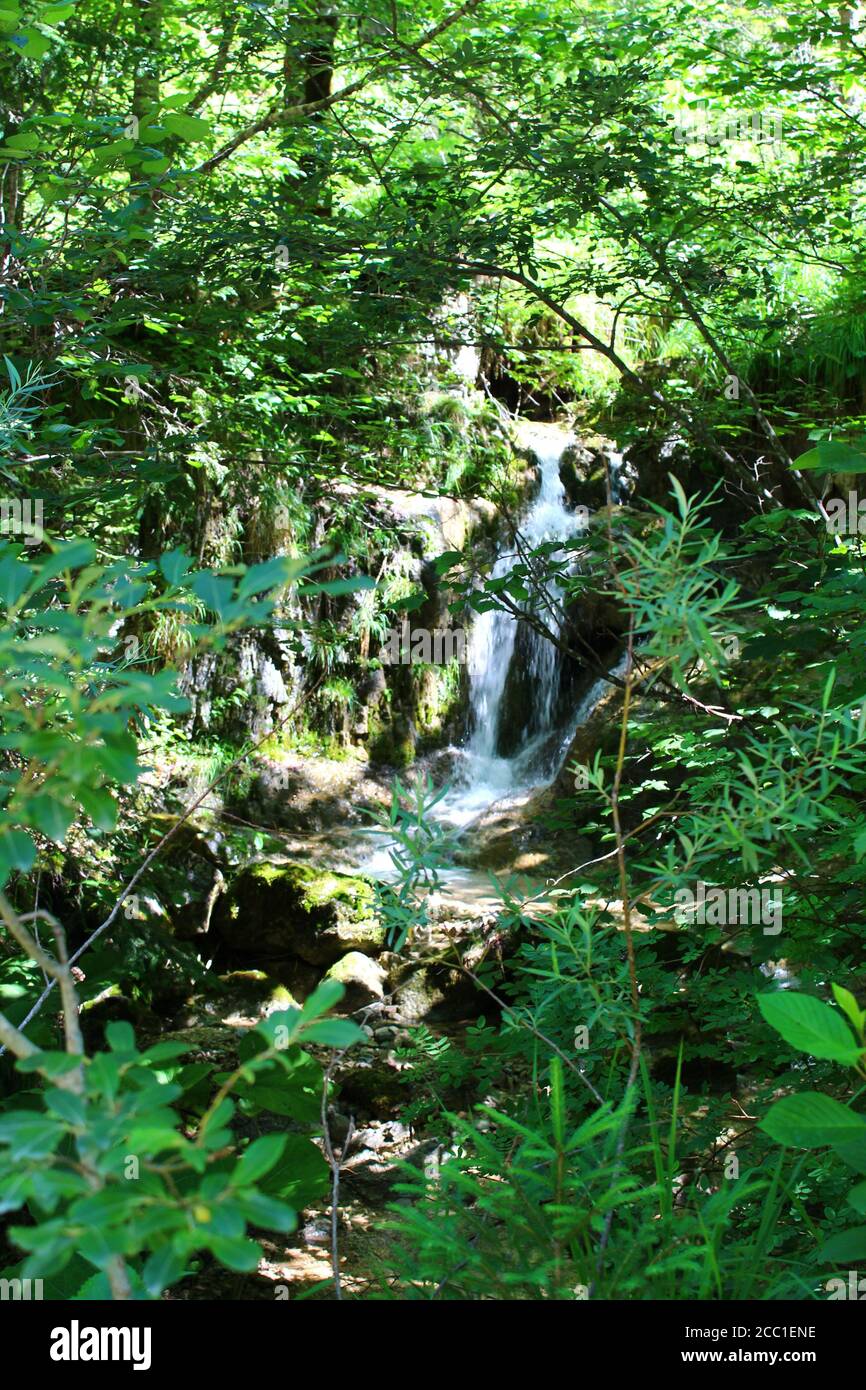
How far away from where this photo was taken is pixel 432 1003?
6297mm

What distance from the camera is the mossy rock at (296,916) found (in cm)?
684

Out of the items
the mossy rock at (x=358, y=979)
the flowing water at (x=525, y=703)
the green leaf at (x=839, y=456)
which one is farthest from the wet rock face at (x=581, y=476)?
the green leaf at (x=839, y=456)

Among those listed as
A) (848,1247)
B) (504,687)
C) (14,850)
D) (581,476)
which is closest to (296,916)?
(504,687)

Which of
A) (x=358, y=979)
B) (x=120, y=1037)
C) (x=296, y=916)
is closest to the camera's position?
(x=120, y=1037)

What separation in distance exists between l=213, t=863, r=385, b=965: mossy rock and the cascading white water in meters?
2.30

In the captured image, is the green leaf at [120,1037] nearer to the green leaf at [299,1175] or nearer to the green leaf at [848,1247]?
the green leaf at [848,1247]

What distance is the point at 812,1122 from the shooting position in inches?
48.5

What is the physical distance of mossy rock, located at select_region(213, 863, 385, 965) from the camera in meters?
6.84

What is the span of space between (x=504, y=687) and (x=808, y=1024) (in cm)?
865

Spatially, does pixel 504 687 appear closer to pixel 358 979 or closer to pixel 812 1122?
pixel 358 979

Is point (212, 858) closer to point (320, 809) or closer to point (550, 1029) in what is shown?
point (320, 809)

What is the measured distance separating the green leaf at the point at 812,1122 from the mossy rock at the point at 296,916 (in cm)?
567

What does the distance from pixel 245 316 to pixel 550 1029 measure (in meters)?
2.94

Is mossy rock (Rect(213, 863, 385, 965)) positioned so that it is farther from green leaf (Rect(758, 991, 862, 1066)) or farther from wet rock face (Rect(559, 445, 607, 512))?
green leaf (Rect(758, 991, 862, 1066))
